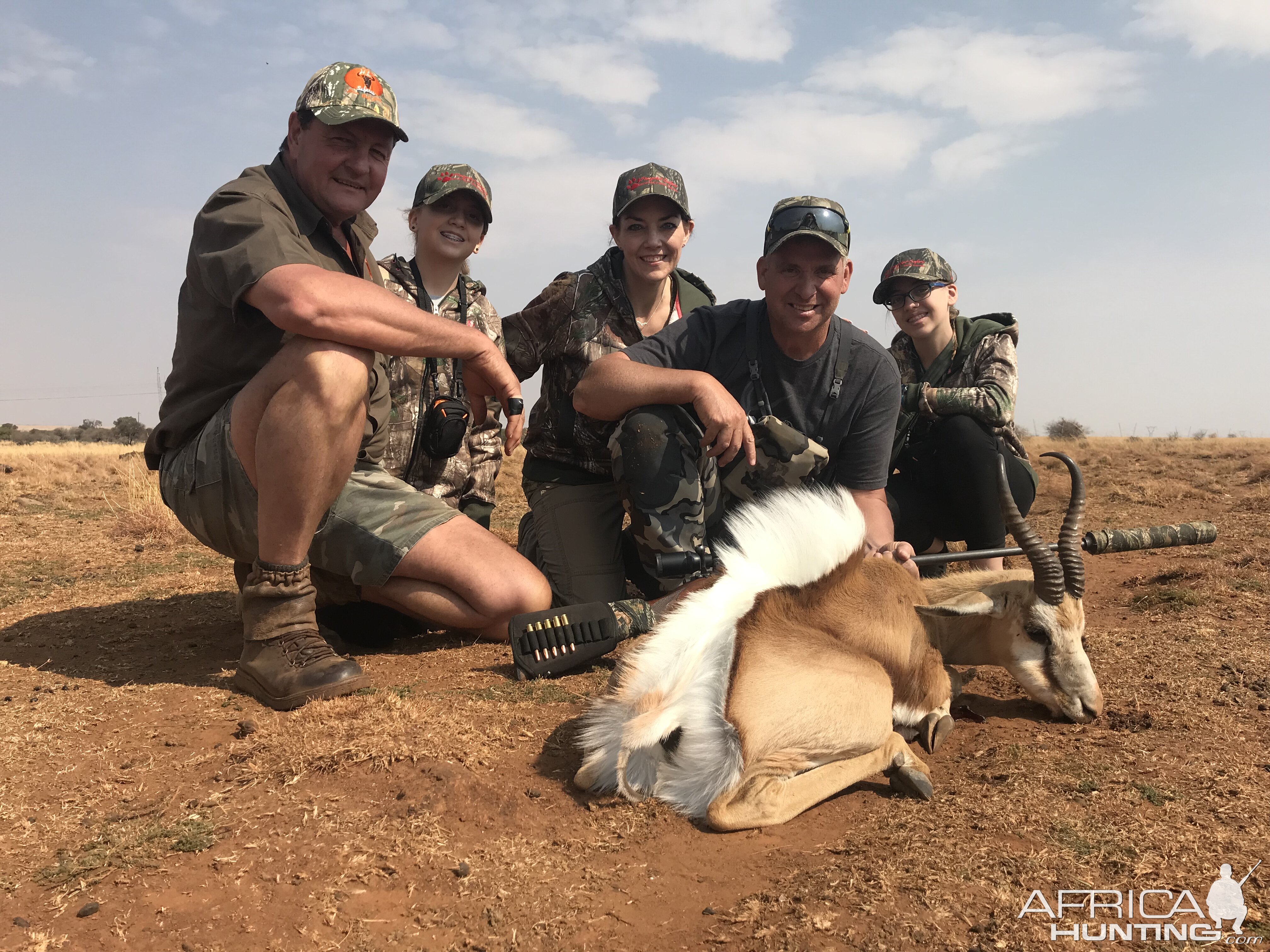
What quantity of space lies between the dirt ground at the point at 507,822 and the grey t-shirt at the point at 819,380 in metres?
1.38

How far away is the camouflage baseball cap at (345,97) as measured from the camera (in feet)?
12.4

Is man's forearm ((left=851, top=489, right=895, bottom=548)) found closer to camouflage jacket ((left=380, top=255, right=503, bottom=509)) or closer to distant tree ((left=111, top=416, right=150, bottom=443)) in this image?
camouflage jacket ((left=380, top=255, right=503, bottom=509))

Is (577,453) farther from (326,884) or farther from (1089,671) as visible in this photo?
(326,884)

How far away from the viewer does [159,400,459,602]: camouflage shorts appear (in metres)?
3.79

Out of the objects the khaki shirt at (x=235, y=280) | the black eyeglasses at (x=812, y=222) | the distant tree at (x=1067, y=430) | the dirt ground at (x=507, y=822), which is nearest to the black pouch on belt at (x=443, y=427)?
the khaki shirt at (x=235, y=280)

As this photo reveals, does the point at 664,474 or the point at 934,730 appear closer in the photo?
the point at 934,730

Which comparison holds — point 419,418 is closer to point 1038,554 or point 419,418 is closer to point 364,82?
point 364,82

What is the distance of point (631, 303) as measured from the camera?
5.37m

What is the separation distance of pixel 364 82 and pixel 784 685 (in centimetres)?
327

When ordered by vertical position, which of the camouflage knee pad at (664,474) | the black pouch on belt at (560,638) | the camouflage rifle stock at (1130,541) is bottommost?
the black pouch on belt at (560,638)

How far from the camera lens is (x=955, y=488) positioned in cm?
544

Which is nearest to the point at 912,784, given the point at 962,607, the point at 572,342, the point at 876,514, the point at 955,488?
the point at 962,607

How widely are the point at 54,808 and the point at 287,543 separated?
1226mm

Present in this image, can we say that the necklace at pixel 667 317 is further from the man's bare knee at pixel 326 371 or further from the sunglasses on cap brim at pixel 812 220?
the man's bare knee at pixel 326 371
